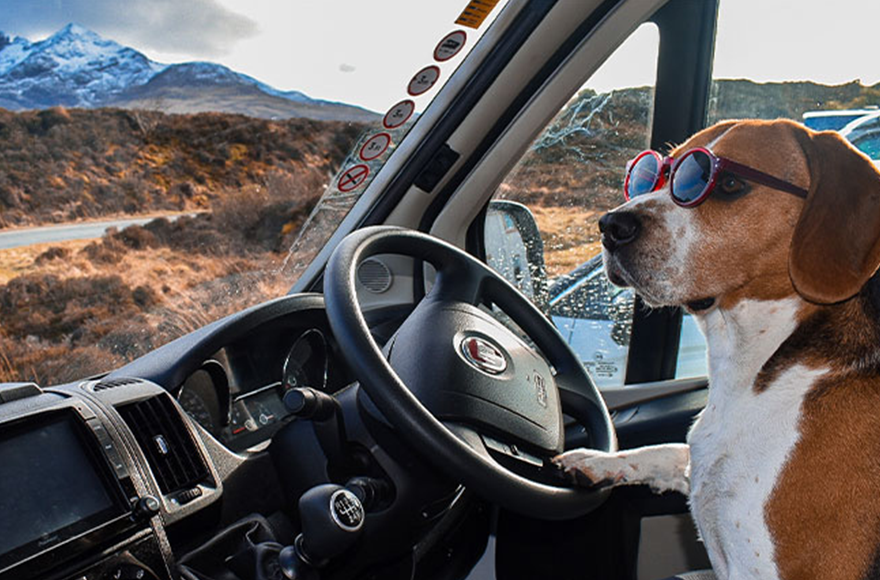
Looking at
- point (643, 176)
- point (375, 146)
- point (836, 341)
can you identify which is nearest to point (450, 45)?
point (375, 146)

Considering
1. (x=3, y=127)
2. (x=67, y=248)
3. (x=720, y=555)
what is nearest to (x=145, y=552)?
(x=67, y=248)

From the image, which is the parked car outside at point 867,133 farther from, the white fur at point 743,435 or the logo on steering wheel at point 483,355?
the logo on steering wheel at point 483,355

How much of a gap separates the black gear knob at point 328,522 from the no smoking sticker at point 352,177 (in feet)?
4.10

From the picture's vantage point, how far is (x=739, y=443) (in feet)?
5.72

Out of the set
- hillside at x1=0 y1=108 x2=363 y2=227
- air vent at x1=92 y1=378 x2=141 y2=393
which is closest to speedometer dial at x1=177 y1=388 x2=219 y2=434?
air vent at x1=92 y1=378 x2=141 y2=393

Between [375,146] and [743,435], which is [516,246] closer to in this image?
[375,146]

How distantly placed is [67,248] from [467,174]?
4.36 ft

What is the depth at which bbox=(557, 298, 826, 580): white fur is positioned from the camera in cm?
167

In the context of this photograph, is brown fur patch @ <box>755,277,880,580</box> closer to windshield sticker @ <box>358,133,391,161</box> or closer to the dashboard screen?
the dashboard screen

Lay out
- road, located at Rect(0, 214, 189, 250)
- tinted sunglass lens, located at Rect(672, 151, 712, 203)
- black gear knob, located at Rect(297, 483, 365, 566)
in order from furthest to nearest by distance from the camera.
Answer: road, located at Rect(0, 214, 189, 250) < tinted sunglass lens, located at Rect(672, 151, 712, 203) < black gear knob, located at Rect(297, 483, 365, 566)

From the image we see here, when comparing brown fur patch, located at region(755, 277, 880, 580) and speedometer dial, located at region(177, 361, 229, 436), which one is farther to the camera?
speedometer dial, located at region(177, 361, 229, 436)

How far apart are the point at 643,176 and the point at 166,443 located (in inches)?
50.4

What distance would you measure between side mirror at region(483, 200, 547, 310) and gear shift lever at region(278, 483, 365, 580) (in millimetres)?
1653

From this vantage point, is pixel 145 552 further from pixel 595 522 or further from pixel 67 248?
pixel 595 522
